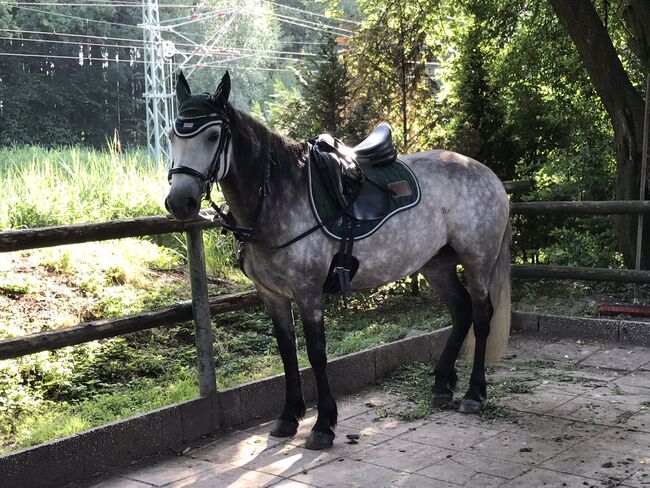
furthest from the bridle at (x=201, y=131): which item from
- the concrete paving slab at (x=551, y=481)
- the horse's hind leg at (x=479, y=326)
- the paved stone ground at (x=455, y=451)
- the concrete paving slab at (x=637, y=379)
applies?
the concrete paving slab at (x=637, y=379)

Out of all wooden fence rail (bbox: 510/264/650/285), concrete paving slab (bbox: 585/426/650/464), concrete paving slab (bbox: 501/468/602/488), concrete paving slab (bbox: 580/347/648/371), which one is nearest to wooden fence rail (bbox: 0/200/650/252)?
concrete paving slab (bbox: 501/468/602/488)

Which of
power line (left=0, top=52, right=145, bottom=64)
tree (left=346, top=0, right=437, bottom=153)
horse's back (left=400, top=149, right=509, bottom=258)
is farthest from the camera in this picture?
power line (left=0, top=52, right=145, bottom=64)

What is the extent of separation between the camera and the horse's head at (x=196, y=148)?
12.0 ft

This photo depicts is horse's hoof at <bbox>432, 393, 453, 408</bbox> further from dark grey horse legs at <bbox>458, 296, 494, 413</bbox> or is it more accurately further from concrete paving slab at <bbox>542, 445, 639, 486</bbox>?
concrete paving slab at <bbox>542, 445, 639, 486</bbox>

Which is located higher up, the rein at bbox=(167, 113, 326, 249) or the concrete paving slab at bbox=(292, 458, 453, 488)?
the rein at bbox=(167, 113, 326, 249)

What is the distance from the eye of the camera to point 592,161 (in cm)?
938

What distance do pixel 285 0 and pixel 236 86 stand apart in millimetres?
7840

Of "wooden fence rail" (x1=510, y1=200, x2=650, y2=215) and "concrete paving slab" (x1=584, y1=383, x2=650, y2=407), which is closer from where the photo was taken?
"concrete paving slab" (x1=584, y1=383, x2=650, y2=407)

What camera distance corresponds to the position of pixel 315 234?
4.25 meters

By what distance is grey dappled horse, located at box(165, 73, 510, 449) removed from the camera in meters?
3.82

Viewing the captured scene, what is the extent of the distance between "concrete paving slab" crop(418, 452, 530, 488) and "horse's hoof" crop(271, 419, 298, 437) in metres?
0.95

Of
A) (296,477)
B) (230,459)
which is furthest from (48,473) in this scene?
(296,477)

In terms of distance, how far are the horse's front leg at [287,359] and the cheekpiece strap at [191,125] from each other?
1.09 m

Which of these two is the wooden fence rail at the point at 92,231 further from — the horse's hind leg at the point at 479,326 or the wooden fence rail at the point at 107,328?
the horse's hind leg at the point at 479,326
